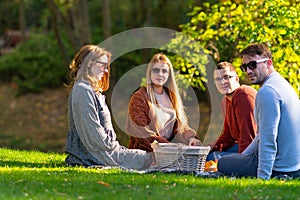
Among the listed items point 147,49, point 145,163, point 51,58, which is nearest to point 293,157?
point 145,163

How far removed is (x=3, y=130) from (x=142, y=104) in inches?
543

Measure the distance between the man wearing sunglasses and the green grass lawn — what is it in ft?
0.83

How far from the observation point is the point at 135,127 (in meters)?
8.19

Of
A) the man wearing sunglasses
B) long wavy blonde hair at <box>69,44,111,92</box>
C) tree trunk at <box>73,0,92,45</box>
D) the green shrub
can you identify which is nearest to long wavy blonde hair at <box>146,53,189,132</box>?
long wavy blonde hair at <box>69,44,111,92</box>

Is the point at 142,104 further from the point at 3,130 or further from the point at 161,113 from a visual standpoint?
the point at 3,130

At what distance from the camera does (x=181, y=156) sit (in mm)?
7324

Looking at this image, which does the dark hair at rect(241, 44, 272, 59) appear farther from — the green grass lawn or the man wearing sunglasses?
the green grass lawn

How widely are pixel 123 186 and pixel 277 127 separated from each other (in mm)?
1694

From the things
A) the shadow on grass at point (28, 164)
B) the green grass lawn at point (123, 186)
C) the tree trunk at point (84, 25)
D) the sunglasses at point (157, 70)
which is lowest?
the shadow on grass at point (28, 164)

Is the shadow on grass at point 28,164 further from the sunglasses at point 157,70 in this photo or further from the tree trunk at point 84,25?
the tree trunk at point 84,25

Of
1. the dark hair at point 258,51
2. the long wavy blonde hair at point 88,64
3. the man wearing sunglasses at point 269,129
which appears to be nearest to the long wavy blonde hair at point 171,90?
the long wavy blonde hair at point 88,64

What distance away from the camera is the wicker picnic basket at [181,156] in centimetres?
728

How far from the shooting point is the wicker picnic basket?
23.9ft

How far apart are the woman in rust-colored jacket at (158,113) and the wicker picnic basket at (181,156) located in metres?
0.66
